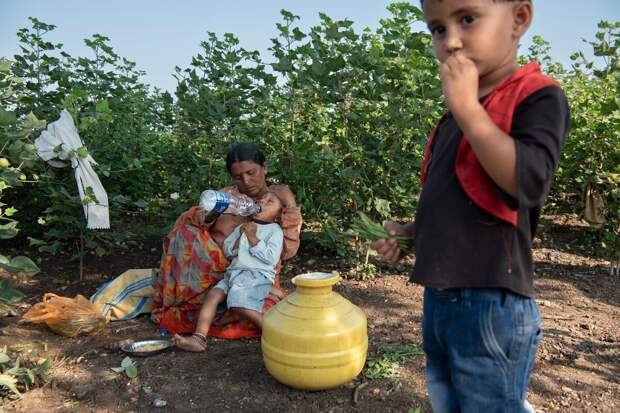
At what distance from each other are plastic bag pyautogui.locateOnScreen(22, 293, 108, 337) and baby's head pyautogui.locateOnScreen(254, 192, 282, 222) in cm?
121

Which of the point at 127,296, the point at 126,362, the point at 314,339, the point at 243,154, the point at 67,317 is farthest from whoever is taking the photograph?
the point at 127,296

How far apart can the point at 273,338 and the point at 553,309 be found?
222cm

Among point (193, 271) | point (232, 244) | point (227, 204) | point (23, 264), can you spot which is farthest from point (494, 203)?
point (193, 271)

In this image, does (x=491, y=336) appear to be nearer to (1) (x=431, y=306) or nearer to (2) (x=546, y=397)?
(1) (x=431, y=306)

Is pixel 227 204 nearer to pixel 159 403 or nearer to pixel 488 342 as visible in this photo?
pixel 159 403

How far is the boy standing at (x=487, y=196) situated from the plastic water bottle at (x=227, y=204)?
1968 millimetres

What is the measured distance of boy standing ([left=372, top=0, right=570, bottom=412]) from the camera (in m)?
1.12

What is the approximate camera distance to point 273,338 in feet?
8.34

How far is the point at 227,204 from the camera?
3.31 meters

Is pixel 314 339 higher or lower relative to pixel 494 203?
lower

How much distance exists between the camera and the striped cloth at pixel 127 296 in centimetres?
370

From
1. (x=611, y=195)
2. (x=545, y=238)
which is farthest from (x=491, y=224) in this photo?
(x=545, y=238)

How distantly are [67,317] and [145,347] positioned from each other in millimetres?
545

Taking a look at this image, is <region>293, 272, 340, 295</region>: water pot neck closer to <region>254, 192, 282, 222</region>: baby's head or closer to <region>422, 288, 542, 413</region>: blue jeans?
<region>254, 192, 282, 222</region>: baby's head
